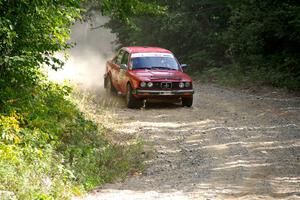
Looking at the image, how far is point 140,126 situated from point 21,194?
6522 millimetres

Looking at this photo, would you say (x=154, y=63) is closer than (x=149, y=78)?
No

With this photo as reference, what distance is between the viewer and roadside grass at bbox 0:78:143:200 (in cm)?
704

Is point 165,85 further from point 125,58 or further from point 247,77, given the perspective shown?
point 247,77

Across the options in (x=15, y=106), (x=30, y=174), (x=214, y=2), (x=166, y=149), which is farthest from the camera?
(x=214, y=2)

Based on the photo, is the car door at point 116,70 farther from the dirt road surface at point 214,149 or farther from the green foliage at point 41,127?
the green foliage at point 41,127

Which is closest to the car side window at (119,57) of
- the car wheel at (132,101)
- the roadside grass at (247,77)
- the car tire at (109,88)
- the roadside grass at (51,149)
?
the car tire at (109,88)

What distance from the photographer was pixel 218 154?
400 inches

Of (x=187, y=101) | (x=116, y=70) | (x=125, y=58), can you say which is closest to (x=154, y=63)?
(x=125, y=58)

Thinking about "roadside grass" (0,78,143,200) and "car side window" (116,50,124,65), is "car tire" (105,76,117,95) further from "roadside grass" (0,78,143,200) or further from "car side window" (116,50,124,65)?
"roadside grass" (0,78,143,200)

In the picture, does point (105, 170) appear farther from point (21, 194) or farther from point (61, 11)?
point (61, 11)

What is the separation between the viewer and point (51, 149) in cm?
845

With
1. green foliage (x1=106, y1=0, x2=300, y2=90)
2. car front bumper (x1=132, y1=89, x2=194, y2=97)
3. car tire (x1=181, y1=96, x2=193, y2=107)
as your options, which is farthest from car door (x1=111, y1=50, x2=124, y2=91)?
car tire (x1=181, y1=96, x2=193, y2=107)

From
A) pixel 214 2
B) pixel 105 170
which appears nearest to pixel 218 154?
pixel 105 170

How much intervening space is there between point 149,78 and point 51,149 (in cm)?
708
